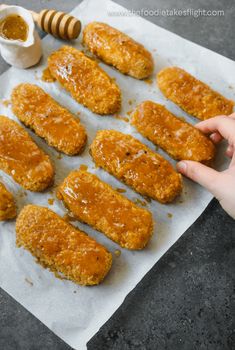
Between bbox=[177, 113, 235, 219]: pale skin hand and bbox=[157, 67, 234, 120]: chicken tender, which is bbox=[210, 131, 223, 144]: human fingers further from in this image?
bbox=[157, 67, 234, 120]: chicken tender

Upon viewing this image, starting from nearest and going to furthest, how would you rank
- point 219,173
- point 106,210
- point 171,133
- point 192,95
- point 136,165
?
point 219,173, point 106,210, point 136,165, point 171,133, point 192,95

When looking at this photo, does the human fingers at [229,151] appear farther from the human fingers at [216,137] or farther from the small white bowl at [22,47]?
the small white bowl at [22,47]

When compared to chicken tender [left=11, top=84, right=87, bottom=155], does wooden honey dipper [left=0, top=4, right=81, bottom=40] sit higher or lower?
higher

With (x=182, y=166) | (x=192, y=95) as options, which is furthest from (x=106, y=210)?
(x=192, y=95)

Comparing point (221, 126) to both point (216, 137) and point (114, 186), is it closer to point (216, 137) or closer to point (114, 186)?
point (216, 137)

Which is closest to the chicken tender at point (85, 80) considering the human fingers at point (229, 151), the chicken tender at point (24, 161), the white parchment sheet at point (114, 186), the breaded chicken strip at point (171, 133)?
the white parchment sheet at point (114, 186)

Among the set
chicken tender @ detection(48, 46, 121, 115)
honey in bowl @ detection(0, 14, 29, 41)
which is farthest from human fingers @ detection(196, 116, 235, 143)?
honey in bowl @ detection(0, 14, 29, 41)
